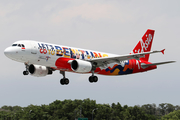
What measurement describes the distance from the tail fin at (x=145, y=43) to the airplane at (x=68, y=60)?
3.12m

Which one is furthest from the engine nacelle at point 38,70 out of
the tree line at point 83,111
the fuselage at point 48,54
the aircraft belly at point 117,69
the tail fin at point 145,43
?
the tree line at point 83,111

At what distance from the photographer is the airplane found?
146 ft

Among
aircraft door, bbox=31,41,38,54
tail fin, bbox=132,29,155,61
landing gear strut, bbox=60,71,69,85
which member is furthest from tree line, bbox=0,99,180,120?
aircraft door, bbox=31,41,38,54

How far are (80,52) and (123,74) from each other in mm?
10387

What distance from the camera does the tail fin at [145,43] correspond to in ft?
202

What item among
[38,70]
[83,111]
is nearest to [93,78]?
[38,70]

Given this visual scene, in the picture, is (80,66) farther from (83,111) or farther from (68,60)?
(83,111)

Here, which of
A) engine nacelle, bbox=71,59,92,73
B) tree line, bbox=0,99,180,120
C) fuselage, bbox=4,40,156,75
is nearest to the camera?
fuselage, bbox=4,40,156,75

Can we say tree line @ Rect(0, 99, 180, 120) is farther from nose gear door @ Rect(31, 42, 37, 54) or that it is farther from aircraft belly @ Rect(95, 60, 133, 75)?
nose gear door @ Rect(31, 42, 37, 54)

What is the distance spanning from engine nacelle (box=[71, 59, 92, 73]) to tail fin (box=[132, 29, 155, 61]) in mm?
15781

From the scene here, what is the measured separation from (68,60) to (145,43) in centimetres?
2017

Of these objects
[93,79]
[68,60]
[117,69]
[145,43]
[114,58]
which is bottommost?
[93,79]

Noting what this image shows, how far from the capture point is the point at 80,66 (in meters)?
47.3

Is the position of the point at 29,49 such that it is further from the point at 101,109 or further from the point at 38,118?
the point at 38,118
